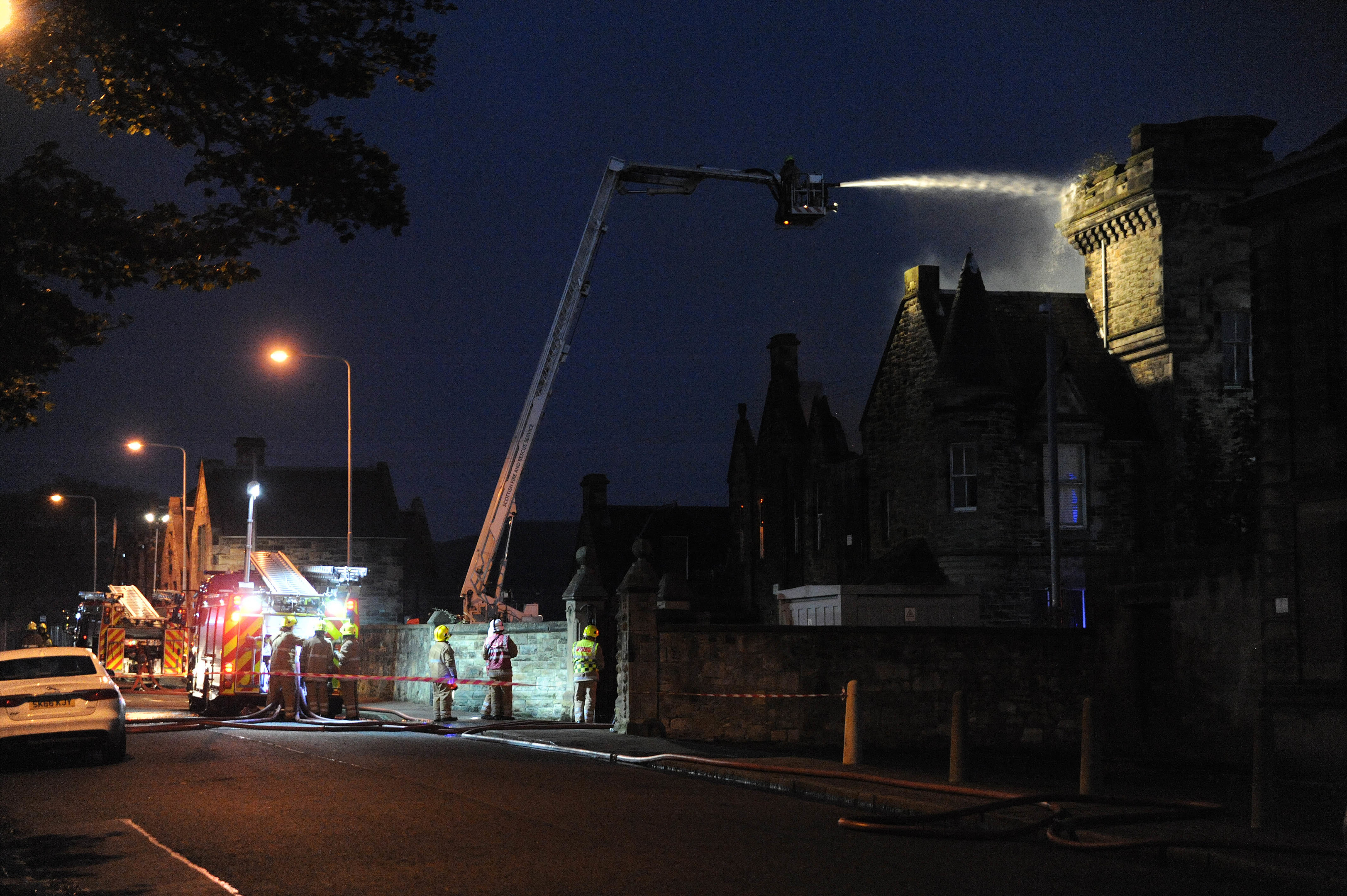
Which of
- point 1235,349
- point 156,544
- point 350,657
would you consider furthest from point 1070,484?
point 156,544

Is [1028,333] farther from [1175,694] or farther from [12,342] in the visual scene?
[12,342]

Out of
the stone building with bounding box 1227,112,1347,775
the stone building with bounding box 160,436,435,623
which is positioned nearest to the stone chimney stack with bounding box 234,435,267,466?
the stone building with bounding box 160,436,435,623

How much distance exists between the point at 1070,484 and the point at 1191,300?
562 centimetres

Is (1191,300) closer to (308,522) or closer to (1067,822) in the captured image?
(1067,822)

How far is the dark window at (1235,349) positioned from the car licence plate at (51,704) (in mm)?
27989

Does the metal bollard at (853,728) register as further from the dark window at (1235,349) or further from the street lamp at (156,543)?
the street lamp at (156,543)

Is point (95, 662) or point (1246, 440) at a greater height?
point (1246, 440)

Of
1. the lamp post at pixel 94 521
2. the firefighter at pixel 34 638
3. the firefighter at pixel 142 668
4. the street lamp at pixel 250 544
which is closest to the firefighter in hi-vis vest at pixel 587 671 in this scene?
the street lamp at pixel 250 544

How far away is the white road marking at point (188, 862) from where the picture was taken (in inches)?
340

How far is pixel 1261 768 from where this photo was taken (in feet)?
38.5

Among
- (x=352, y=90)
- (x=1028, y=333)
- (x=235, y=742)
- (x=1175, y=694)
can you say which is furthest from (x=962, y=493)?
(x=352, y=90)

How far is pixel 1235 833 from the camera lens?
1098cm

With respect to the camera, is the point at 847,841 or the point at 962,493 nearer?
the point at 847,841

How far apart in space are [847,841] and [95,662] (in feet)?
38.2
